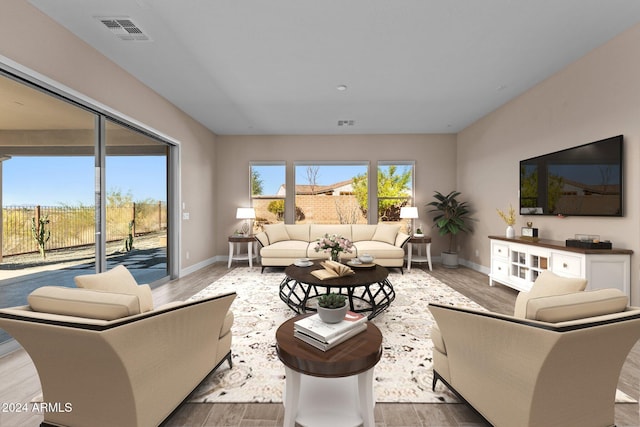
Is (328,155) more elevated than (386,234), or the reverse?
(328,155)

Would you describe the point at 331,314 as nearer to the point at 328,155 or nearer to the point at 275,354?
the point at 275,354

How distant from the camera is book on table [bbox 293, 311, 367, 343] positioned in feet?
4.32

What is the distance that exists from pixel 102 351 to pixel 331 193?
5.22m

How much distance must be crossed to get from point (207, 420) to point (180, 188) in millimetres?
3821

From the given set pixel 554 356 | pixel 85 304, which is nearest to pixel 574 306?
pixel 554 356

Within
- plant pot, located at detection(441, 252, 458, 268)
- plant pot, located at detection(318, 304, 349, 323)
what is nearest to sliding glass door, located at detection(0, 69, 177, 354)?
plant pot, located at detection(318, 304, 349, 323)

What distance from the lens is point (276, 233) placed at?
17.6ft

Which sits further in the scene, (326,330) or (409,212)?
(409,212)

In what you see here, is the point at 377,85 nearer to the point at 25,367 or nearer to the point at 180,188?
the point at 180,188

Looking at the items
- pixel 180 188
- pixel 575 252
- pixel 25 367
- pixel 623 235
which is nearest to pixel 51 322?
pixel 25 367

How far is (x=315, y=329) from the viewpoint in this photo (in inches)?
53.5

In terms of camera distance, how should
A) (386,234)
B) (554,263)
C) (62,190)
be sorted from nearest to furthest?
1. (62,190)
2. (554,263)
3. (386,234)

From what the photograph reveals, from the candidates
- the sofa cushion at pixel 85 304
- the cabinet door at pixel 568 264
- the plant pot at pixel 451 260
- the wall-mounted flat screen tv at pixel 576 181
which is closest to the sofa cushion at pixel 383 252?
the plant pot at pixel 451 260

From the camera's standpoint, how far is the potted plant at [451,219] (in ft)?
17.1
